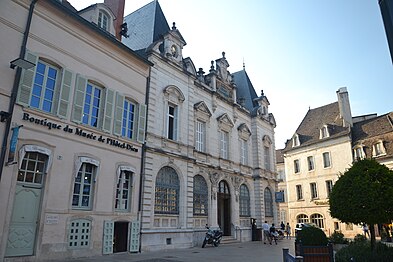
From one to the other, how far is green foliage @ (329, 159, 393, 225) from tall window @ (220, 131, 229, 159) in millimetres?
11105

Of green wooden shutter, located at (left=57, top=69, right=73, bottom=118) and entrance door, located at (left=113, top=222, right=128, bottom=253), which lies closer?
green wooden shutter, located at (left=57, top=69, right=73, bottom=118)

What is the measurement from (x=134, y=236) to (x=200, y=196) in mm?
5739

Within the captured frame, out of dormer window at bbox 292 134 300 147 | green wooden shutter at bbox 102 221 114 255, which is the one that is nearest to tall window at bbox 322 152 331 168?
dormer window at bbox 292 134 300 147

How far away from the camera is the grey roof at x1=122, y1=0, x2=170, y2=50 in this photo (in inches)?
687

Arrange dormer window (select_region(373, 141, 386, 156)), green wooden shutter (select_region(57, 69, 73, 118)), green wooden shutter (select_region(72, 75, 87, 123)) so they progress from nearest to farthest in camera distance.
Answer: green wooden shutter (select_region(57, 69, 73, 118)) → green wooden shutter (select_region(72, 75, 87, 123)) → dormer window (select_region(373, 141, 386, 156))

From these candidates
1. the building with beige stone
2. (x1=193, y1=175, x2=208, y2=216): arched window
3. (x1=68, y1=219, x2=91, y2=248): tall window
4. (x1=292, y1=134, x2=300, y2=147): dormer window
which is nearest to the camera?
the building with beige stone

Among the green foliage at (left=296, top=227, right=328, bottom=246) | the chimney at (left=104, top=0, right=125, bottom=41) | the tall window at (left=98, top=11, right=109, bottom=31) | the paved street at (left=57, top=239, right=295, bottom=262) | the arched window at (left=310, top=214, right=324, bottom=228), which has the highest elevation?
the chimney at (left=104, top=0, right=125, bottom=41)

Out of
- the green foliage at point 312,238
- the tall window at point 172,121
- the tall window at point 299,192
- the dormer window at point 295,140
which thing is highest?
the dormer window at point 295,140

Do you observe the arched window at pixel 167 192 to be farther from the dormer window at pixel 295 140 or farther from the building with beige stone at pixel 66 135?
the dormer window at pixel 295 140

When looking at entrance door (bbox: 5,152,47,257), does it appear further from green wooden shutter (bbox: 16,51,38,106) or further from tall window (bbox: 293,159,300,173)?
tall window (bbox: 293,159,300,173)

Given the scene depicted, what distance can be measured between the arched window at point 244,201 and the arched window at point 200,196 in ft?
13.9

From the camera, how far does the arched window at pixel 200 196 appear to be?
1731cm

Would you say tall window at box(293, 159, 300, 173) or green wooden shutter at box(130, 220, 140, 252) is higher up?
tall window at box(293, 159, 300, 173)

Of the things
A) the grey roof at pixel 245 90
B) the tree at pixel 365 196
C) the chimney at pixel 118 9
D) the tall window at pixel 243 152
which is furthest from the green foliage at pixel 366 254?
the grey roof at pixel 245 90
